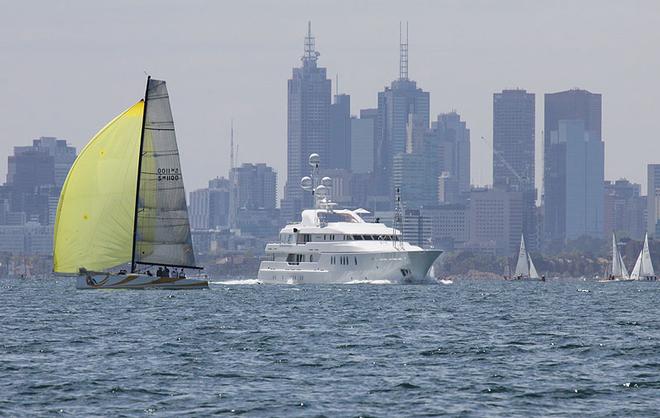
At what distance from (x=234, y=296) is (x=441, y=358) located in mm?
51428

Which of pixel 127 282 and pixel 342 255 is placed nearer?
pixel 127 282

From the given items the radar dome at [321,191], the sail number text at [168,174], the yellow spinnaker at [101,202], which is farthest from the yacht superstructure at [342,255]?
the yellow spinnaker at [101,202]

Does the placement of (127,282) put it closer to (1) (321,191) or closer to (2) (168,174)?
(2) (168,174)

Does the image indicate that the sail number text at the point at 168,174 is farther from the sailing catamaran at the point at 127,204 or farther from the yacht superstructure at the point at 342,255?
the yacht superstructure at the point at 342,255

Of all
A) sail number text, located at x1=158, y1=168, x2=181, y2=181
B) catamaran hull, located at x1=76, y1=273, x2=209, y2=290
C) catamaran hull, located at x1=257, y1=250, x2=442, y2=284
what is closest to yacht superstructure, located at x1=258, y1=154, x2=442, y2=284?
catamaran hull, located at x1=257, y1=250, x2=442, y2=284

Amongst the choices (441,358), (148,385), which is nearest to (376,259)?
(441,358)

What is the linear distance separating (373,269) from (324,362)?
274ft

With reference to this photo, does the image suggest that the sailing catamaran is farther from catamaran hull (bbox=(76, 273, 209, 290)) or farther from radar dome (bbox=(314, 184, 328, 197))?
radar dome (bbox=(314, 184, 328, 197))

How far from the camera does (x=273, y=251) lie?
454 ft

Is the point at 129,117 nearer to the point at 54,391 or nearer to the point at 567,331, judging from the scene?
the point at 567,331

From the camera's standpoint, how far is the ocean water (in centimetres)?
3794

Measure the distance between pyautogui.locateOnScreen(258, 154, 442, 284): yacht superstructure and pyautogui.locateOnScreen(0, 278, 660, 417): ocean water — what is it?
172 ft

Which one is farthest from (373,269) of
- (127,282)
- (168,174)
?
(127,282)

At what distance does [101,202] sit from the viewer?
89.9 meters
